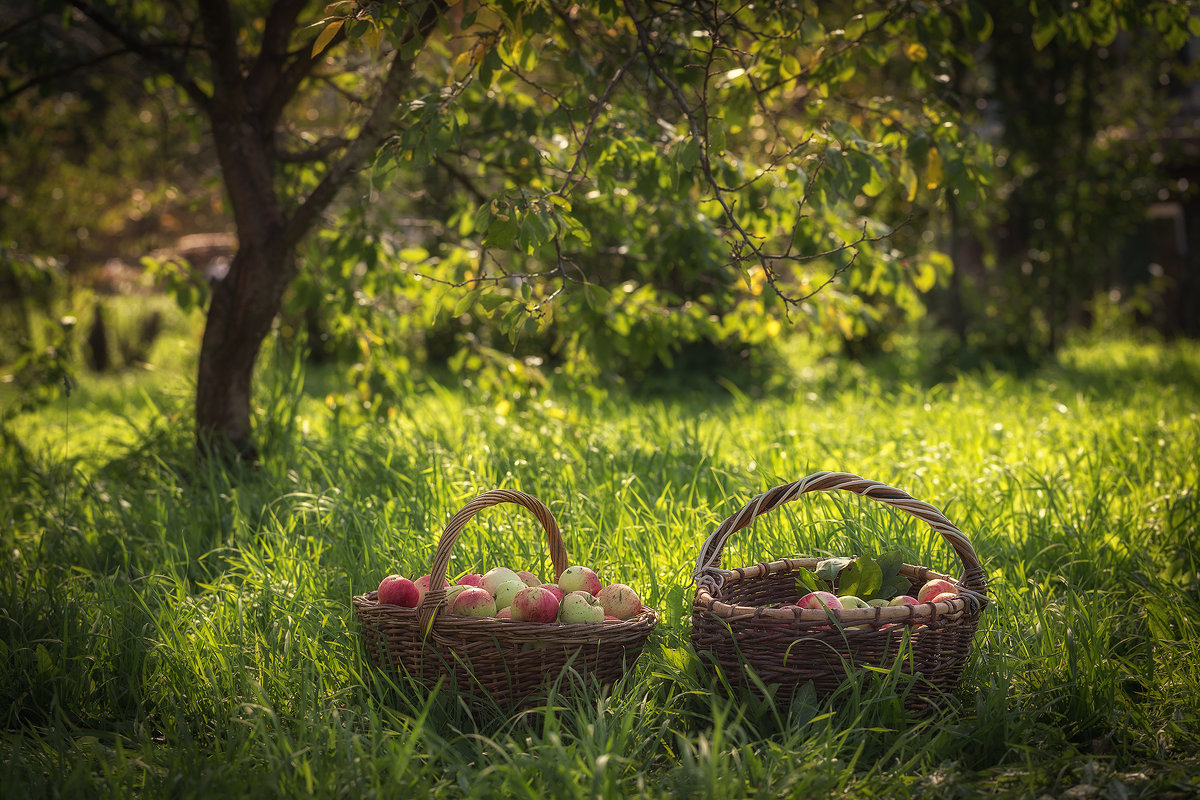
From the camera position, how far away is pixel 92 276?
38.3 feet

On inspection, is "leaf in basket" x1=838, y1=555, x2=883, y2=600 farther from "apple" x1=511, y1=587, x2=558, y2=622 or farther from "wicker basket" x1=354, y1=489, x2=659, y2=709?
"apple" x1=511, y1=587, x2=558, y2=622

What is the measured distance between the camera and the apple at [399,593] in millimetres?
2299

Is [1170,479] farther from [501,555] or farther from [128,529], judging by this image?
[128,529]

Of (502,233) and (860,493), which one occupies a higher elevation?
(502,233)

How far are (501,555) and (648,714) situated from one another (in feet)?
3.17

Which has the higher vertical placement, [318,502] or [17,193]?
[17,193]

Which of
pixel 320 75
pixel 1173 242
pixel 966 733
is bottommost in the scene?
pixel 966 733

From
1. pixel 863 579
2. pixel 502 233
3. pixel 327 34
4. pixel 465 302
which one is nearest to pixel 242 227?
pixel 327 34

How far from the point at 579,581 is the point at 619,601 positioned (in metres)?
0.15

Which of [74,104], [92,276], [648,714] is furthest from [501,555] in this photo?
[92,276]

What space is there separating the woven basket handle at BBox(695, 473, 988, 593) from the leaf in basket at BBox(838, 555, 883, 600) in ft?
0.62

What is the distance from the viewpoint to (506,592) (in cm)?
233

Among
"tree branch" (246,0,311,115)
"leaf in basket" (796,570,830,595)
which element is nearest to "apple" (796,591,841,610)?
"leaf in basket" (796,570,830,595)

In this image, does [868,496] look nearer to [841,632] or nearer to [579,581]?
[841,632]
